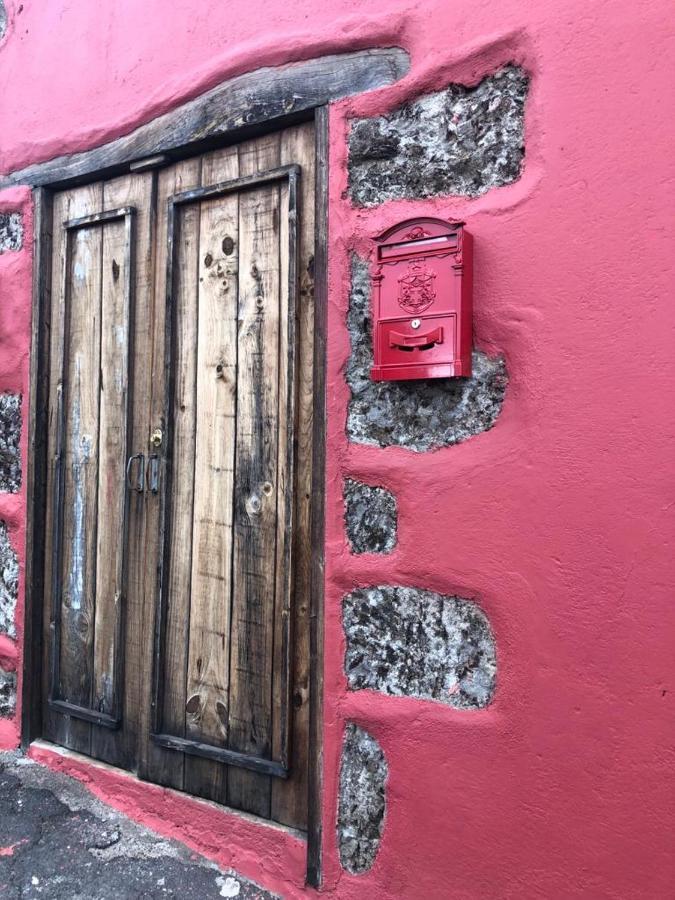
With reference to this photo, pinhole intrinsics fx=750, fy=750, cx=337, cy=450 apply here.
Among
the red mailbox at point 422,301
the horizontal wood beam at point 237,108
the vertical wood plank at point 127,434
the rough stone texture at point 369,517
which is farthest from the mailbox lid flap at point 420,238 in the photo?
the vertical wood plank at point 127,434

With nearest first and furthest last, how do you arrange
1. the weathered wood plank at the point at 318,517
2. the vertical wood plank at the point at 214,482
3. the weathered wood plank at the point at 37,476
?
1. the weathered wood plank at the point at 318,517
2. the vertical wood plank at the point at 214,482
3. the weathered wood plank at the point at 37,476

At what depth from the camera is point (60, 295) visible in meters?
2.79

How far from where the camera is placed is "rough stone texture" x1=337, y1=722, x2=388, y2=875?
191 centimetres

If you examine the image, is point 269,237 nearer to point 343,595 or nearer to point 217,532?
point 217,532

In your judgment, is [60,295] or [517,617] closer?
[517,617]

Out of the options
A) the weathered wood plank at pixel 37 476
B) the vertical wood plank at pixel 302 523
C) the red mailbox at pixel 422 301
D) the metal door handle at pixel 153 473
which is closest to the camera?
the red mailbox at pixel 422 301

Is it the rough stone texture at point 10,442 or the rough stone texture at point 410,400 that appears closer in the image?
the rough stone texture at point 410,400

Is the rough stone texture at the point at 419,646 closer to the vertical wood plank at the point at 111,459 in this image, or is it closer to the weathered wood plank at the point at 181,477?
the weathered wood plank at the point at 181,477

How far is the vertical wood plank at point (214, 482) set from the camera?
2311 mm

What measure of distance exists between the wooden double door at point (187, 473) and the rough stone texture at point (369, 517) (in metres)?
0.19

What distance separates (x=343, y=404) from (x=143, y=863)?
147 centimetres

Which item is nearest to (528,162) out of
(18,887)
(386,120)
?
(386,120)

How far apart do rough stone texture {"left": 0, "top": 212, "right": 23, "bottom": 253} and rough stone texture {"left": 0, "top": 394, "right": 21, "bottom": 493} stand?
0.58 metres

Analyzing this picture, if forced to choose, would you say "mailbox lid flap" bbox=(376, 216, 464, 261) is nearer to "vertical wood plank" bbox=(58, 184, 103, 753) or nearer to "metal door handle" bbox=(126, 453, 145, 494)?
"metal door handle" bbox=(126, 453, 145, 494)
